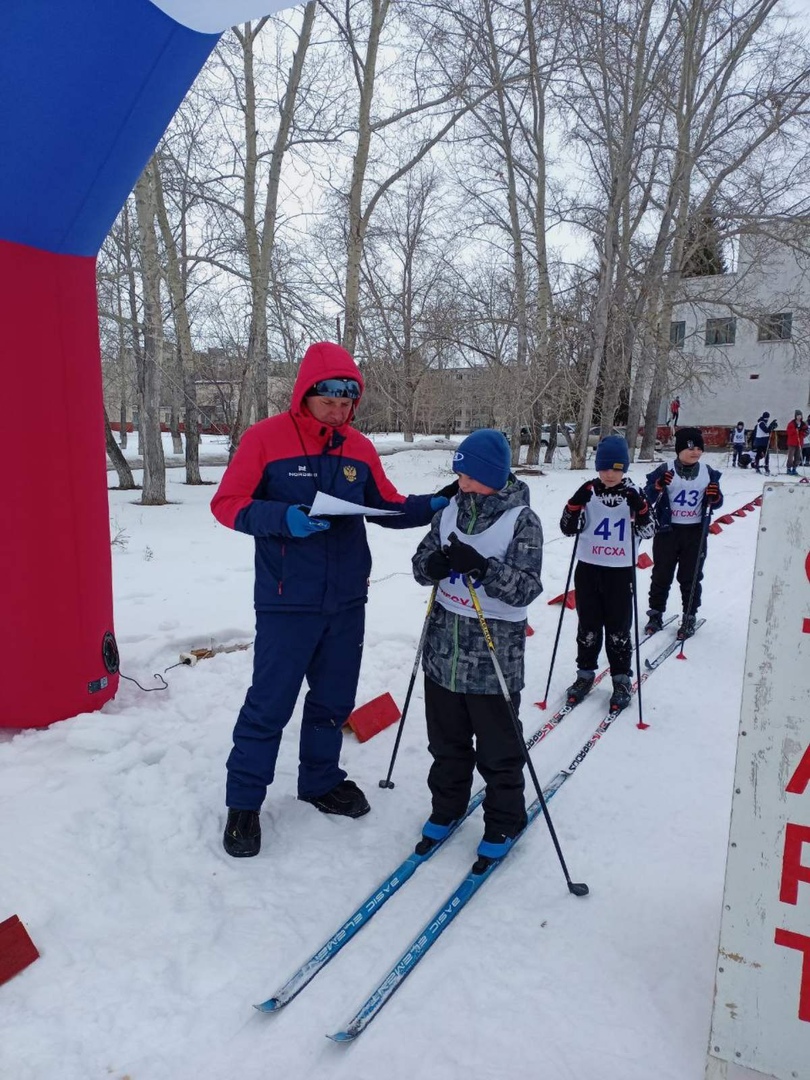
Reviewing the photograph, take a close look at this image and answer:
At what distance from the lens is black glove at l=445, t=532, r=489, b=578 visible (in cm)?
281

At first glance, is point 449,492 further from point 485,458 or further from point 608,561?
point 608,561

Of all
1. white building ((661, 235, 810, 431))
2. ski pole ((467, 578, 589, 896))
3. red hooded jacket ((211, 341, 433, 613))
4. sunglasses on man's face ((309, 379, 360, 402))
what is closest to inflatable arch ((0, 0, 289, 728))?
red hooded jacket ((211, 341, 433, 613))

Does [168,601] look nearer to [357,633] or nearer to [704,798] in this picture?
[357,633]

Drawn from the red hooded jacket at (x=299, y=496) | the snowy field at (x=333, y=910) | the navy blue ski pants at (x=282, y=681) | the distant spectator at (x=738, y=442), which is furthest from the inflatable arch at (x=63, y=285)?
the distant spectator at (x=738, y=442)

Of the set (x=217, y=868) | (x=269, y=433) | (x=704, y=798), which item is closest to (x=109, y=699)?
(x=217, y=868)

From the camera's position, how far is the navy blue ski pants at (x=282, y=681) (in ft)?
9.96

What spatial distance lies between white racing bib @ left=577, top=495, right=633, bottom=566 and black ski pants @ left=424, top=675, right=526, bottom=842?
202 cm

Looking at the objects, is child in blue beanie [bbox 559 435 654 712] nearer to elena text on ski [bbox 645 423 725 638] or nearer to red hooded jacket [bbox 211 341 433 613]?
elena text on ski [bbox 645 423 725 638]

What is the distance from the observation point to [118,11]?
9.20 feet

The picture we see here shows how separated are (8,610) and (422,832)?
2334 mm

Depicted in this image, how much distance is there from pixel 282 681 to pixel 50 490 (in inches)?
63.7

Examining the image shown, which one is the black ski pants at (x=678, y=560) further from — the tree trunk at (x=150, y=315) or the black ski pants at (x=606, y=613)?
the tree trunk at (x=150, y=315)

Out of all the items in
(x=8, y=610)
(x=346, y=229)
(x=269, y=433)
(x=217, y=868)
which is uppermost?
(x=346, y=229)

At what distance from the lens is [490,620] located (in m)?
3.04
